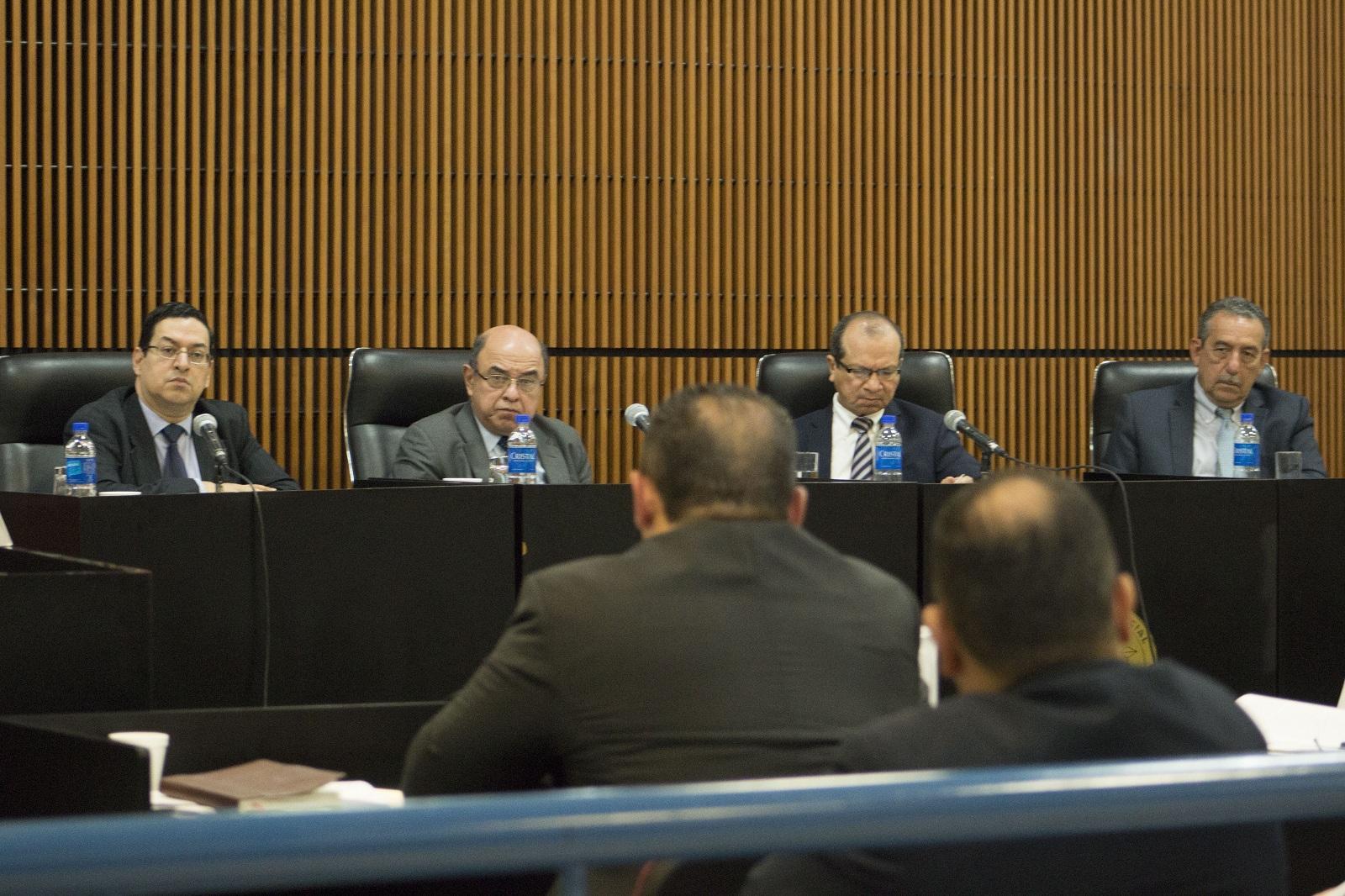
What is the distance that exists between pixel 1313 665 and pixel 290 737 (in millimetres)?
3013

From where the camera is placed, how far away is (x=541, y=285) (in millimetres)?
6293

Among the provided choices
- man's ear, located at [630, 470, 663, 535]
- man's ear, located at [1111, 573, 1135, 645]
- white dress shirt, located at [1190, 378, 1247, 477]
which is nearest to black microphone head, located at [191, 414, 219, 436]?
man's ear, located at [630, 470, 663, 535]

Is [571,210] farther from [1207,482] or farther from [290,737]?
[290,737]

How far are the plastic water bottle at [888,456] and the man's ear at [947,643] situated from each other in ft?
11.4

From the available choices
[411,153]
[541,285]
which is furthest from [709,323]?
[411,153]

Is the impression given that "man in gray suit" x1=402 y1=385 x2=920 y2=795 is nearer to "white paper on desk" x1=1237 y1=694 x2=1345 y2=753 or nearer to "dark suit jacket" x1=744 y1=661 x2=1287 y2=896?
"dark suit jacket" x1=744 y1=661 x2=1287 y2=896

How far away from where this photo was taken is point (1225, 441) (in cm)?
536

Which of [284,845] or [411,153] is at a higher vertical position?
[411,153]

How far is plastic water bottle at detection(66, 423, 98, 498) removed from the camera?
420cm

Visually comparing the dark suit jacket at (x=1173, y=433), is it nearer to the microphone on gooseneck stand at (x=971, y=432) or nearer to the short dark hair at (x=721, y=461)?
the microphone on gooseneck stand at (x=971, y=432)

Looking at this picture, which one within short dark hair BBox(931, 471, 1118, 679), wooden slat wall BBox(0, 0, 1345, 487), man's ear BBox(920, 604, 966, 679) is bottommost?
man's ear BBox(920, 604, 966, 679)

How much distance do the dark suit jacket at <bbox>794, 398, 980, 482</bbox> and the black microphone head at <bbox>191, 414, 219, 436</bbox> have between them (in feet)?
5.97

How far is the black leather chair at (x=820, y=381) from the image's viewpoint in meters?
5.32

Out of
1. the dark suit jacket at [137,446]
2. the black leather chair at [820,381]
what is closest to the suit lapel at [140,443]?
the dark suit jacket at [137,446]
